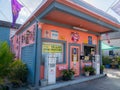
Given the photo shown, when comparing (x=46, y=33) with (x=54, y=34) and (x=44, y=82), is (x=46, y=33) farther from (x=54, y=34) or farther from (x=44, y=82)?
(x=44, y=82)

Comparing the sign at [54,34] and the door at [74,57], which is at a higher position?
the sign at [54,34]

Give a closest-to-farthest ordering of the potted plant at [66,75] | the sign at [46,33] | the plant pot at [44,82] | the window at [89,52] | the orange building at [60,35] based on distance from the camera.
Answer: the orange building at [60,35] < the plant pot at [44,82] < the sign at [46,33] < the potted plant at [66,75] < the window at [89,52]

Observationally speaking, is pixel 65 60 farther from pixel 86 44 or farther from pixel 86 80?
pixel 86 44

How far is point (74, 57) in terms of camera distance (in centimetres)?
986

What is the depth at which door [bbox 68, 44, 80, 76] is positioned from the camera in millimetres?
9586

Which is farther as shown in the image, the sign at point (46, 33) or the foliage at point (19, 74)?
the sign at point (46, 33)

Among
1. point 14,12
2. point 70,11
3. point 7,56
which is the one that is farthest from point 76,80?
point 14,12

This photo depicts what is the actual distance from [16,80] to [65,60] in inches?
127

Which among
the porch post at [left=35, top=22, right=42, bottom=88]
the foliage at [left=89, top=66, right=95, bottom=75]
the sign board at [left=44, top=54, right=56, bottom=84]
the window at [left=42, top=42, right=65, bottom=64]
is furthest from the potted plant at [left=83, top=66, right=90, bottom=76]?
the porch post at [left=35, top=22, right=42, bottom=88]

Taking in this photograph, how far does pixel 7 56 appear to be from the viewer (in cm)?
555

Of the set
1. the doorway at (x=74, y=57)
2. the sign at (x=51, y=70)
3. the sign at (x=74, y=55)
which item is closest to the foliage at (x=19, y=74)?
the sign at (x=51, y=70)

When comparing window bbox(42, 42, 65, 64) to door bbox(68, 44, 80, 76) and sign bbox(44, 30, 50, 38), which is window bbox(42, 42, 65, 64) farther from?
door bbox(68, 44, 80, 76)

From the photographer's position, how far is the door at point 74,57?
9.59 metres

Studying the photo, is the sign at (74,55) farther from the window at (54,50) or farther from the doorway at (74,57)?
the window at (54,50)
